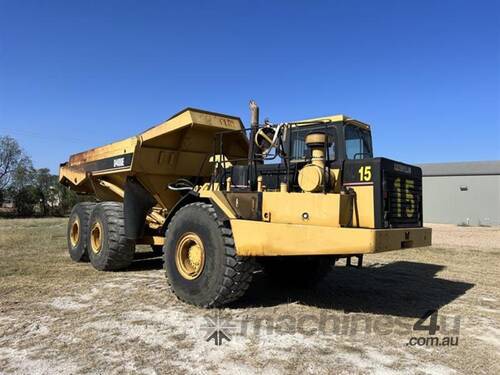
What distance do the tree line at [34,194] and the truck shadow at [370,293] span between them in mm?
32909

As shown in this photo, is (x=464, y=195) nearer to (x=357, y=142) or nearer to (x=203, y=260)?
(x=357, y=142)

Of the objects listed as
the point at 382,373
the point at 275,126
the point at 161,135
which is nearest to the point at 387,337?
the point at 382,373

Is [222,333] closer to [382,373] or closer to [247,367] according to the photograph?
[247,367]

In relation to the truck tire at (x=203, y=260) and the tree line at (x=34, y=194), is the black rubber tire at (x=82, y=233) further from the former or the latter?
the tree line at (x=34, y=194)

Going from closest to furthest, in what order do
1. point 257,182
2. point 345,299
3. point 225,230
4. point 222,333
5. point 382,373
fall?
1. point 382,373
2. point 222,333
3. point 225,230
4. point 257,182
5. point 345,299

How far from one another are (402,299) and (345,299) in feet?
2.87

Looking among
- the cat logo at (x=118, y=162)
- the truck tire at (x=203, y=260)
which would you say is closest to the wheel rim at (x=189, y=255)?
the truck tire at (x=203, y=260)

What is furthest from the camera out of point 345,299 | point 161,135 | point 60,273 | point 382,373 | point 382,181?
point 60,273

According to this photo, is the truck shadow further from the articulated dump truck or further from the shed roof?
the shed roof

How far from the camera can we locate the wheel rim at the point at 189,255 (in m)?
6.25

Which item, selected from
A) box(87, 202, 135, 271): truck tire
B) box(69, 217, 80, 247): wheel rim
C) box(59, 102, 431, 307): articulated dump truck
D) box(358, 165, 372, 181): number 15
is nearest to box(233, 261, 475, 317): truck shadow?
box(59, 102, 431, 307): articulated dump truck

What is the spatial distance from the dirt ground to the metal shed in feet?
99.5

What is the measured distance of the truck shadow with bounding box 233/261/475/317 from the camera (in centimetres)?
647

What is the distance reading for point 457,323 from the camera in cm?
573
